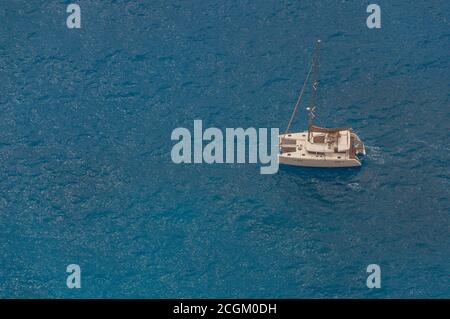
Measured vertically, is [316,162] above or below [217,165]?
above

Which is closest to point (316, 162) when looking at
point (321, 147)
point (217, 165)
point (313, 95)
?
point (321, 147)

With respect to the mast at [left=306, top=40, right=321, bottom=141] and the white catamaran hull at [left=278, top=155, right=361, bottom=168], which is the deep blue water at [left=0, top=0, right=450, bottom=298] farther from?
the mast at [left=306, top=40, right=321, bottom=141]

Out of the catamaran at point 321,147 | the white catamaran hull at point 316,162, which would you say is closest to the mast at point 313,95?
the catamaran at point 321,147

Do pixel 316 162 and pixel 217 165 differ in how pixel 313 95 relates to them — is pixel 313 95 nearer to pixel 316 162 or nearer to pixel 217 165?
pixel 316 162

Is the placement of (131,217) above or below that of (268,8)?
below

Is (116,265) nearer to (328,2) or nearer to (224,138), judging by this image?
(224,138)
